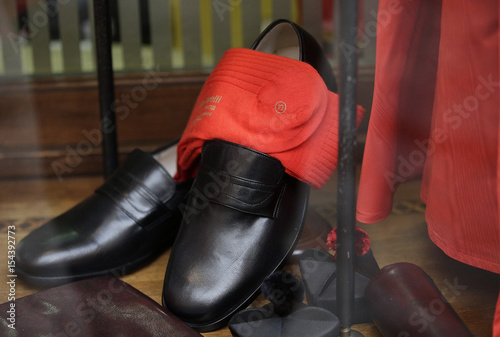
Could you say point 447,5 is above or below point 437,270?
above

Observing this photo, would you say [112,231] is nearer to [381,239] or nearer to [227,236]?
[227,236]

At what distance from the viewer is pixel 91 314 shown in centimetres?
57

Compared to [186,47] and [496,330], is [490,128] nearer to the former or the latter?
[496,330]

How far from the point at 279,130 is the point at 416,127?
0.19 meters

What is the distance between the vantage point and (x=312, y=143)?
66 cm

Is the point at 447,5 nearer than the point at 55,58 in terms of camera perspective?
Yes

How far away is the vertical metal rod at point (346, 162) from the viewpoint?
0.45 m

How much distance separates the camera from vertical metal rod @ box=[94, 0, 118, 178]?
87 centimetres

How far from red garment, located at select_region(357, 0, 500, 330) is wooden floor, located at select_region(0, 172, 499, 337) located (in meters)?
0.11

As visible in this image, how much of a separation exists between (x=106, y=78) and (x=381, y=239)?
0.54 metres

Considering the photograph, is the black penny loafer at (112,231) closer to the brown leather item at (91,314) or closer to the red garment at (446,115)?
the brown leather item at (91,314)

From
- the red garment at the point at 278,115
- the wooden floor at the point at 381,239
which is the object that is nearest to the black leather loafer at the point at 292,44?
the red garment at the point at 278,115

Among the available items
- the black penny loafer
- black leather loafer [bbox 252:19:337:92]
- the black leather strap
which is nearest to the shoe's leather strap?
the black penny loafer

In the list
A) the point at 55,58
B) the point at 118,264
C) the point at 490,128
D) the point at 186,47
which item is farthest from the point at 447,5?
the point at 55,58
